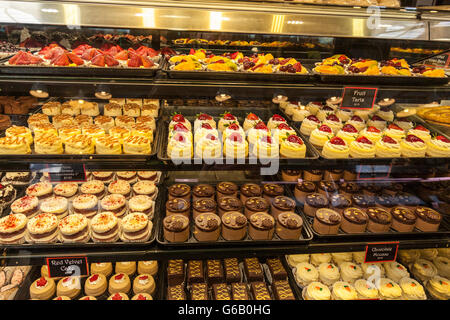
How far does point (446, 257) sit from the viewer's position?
10.3 ft

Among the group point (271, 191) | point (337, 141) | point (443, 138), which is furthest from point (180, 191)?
point (443, 138)

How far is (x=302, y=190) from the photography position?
9.41ft

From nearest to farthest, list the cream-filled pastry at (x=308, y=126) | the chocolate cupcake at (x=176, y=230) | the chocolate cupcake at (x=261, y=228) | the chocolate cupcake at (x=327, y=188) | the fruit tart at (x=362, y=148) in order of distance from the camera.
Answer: the chocolate cupcake at (x=176, y=230)
the chocolate cupcake at (x=261, y=228)
the fruit tart at (x=362, y=148)
the cream-filled pastry at (x=308, y=126)
the chocolate cupcake at (x=327, y=188)

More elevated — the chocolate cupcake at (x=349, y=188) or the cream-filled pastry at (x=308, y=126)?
the cream-filled pastry at (x=308, y=126)

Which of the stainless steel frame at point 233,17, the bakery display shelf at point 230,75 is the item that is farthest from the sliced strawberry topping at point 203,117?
the stainless steel frame at point 233,17

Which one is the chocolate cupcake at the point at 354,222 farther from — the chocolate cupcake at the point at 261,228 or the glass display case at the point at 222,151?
the chocolate cupcake at the point at 261,228

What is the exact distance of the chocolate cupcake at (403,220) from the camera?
253 centimetres

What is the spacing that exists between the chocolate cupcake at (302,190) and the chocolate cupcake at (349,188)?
0.28 m

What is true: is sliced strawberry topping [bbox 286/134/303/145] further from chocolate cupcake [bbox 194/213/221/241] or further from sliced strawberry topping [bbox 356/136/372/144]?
chocolate cupcake [bbox 194/213/221/241]

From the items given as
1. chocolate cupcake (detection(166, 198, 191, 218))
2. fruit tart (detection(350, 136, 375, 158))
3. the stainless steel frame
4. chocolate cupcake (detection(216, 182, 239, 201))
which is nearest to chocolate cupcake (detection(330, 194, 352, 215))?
fruit tart (detection(350, 136, 375, 158))

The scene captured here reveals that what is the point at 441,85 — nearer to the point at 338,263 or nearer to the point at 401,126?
the point at 401,126

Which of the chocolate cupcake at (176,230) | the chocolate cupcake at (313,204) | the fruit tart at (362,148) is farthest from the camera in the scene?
the chocolate cupcake at (313,204)
